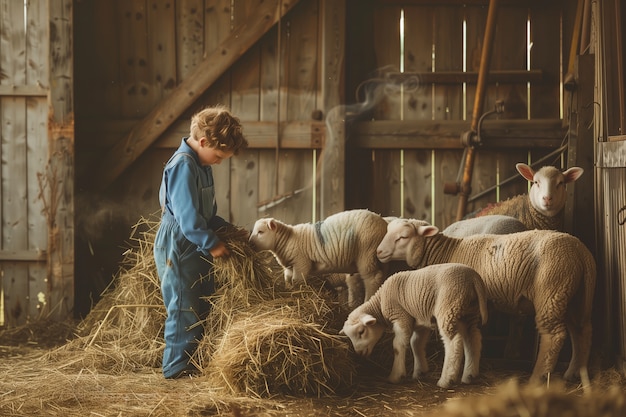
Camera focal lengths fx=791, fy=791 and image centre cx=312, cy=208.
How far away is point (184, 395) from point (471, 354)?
6.42 feet

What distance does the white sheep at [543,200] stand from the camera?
648cm

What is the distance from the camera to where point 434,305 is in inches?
212

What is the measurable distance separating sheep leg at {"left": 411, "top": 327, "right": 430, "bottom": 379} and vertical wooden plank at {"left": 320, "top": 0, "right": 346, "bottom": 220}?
2.17 metres

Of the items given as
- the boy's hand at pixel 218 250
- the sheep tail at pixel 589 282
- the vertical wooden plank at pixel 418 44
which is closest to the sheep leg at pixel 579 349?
the sheep tail at pixel 589 282

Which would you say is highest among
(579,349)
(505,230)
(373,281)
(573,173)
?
(573,173)

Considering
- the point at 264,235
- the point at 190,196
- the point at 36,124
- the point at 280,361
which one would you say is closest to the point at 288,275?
the point at 264,235

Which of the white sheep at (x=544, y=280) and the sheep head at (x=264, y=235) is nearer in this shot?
the white sheep at (x=544, y=280)

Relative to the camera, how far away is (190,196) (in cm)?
545

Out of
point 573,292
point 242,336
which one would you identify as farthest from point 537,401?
point 573,292

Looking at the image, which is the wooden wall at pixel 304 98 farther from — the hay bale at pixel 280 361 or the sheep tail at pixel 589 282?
the hay bale at pixel 280 361

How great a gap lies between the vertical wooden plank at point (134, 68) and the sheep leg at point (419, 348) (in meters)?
3.73

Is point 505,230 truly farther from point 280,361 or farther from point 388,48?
point 388,48

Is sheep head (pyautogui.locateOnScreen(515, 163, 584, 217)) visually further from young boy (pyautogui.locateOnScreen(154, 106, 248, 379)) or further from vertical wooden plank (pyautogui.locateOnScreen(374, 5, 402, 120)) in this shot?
young boy (pyautogui.locateOnScreen(154, 106, 248, 379))

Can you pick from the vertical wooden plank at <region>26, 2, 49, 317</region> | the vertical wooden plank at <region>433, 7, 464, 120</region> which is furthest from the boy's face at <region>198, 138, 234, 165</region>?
the vertical wooden plank at <region>433, 7, 464, 120</region>
